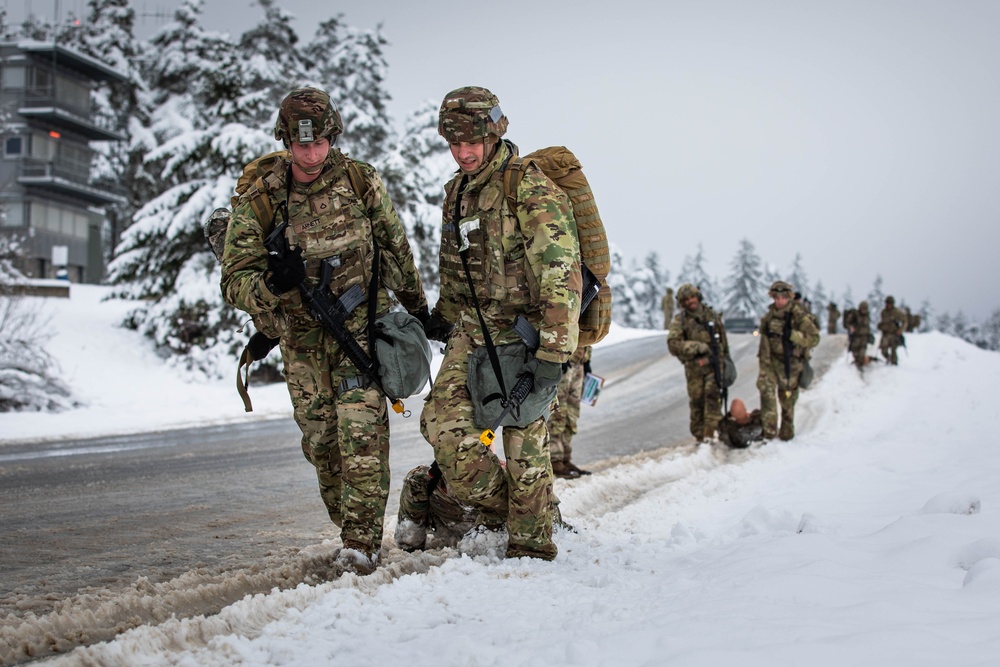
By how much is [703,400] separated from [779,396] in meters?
1.24

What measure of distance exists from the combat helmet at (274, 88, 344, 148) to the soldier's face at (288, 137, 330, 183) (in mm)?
28

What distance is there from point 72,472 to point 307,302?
505 centimetres

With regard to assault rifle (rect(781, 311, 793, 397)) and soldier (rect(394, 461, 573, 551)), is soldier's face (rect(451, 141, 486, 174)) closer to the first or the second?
soldier (rect(394, 461, 573, 551))

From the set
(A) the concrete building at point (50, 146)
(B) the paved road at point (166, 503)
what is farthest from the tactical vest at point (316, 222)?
(A) the concrete building at point (50, 146)

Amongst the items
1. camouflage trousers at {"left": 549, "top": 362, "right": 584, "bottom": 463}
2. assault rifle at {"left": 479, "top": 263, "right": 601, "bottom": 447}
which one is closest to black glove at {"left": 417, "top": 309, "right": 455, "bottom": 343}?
assault rifle at {"left": 479, "top": 263, "right": 601, "bottom": 447}

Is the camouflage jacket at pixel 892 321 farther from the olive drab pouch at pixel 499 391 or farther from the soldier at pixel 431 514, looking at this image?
the olive drab pouch at pixel 499 391

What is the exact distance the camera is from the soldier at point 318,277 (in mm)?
4211

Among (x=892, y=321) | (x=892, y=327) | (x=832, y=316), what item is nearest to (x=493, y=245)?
(x=892, y=321)

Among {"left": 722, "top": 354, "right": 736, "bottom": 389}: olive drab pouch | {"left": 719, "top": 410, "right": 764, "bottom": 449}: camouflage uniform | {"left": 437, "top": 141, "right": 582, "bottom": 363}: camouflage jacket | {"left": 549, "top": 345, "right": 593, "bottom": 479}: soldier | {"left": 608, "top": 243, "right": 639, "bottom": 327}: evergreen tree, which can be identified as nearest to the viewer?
{"left": 437, "top": 141, "right": 582, "bottom": 363}: camouflage jacket

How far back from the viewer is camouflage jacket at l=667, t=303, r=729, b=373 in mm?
11016

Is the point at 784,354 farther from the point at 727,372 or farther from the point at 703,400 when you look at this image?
the point at 703,400

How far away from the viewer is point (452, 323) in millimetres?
4922

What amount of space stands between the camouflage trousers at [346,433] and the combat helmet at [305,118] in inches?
44.4

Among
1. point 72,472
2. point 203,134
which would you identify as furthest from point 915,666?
point 203,134
